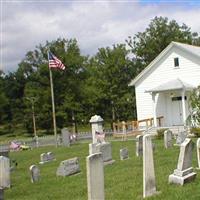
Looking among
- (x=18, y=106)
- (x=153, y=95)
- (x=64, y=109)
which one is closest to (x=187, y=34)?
(x=64, y=109)

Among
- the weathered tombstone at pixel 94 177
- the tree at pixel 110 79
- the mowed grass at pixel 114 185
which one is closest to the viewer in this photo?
the weathered tombstone at pixel 94 177

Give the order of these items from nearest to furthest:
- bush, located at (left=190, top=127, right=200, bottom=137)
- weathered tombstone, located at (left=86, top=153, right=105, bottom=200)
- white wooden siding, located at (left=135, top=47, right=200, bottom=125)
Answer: weathered tombstone, located at (left=86, top=153, right=105, bottom=200), bush, located at (left=190, top=127, right=200, bottom=137), white wooden siding, located at (left=135, top=47, right=200, bottom=125)

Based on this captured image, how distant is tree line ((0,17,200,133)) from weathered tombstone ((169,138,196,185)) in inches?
1466

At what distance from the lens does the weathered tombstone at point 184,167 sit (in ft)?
33.6

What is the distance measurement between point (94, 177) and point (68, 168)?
6.73m

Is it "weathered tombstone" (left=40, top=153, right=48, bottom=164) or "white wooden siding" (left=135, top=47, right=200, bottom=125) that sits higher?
"white wooden siding" (left=135, top=47, right=200, bottom=125)

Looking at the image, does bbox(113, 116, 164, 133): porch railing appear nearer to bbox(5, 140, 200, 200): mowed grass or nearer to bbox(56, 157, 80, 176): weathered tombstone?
bbox(5, 140, 200, 200): mowed grass

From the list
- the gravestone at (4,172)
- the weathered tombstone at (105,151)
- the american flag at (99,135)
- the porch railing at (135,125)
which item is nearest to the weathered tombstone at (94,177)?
the gravestone at (4,172)

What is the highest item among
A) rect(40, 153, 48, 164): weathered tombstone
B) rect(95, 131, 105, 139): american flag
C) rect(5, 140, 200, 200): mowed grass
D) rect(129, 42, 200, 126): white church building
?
rect(129, 42, 200, 126): white church building

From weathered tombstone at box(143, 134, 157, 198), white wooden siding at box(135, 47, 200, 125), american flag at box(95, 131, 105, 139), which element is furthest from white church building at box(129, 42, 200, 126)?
weathered tombstone at box(143, 134, 157, 198)

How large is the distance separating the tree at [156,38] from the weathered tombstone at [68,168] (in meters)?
43.6

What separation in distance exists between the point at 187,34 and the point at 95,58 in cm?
1471

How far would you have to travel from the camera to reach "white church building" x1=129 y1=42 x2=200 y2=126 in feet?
120

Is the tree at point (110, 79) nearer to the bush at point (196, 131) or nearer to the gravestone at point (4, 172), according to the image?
the bush at point (196, 131)
